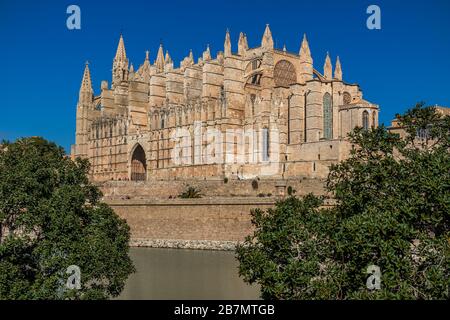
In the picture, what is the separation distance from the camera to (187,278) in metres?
19.9

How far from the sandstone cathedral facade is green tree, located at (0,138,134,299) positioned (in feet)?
71.7

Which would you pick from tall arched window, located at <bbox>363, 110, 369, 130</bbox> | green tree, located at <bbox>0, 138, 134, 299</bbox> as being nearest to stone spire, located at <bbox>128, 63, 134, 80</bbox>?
tall arched window, located at <bbox>363, 110, 369, 130</bbox>

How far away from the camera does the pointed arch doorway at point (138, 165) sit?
152ft

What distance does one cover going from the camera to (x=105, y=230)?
14.0 m

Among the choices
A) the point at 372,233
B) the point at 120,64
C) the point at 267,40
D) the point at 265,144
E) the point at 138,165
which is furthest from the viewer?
the point at 120,64

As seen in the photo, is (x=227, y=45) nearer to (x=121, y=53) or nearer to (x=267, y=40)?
(x=267, y=40)

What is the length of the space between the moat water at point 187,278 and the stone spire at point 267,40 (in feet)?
54.4

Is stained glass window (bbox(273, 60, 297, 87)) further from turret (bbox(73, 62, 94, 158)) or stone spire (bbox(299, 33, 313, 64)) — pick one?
turret (bbox(73, 62, 94, 158))

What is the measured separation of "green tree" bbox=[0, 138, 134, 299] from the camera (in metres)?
11.7

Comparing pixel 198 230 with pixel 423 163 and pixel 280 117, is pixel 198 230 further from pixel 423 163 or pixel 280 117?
pixel 423 163

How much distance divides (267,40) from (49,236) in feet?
98.4

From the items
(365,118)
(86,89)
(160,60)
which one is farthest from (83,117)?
(365,118)

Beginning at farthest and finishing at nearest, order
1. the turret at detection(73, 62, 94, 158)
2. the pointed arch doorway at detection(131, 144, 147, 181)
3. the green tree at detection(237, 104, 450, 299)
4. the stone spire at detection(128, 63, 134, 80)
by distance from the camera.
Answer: the turret at detection(73, 62, 94, 158) < the stone spire at detection(128, 63, 134, 80) < the pointed arch doorway at detection(131, 144, 147, 181) < the green tree at detection(237, 104, 450, 299)
